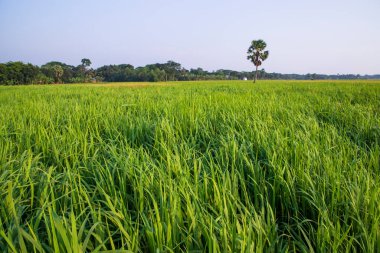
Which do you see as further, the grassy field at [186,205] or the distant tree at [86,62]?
the distant tree at [86,62]

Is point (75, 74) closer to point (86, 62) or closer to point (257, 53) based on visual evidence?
point (86, 62)

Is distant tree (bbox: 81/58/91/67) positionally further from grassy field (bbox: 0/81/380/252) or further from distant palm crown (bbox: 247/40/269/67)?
grassy field (bbox: 0/81/380/252)

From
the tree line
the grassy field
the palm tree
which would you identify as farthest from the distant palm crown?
the grassy field

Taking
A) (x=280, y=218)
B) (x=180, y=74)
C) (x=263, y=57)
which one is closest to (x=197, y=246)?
(x=280, y=218)

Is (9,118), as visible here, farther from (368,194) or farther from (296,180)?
(368,194)

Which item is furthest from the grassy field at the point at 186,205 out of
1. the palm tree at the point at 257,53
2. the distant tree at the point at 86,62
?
the distant tree at the point at 86,62

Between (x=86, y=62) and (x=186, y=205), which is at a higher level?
(x=86, y=62)

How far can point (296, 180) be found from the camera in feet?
4.32

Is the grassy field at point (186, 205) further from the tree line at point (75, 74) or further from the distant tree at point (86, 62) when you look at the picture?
the distant tree at point (86, 62)

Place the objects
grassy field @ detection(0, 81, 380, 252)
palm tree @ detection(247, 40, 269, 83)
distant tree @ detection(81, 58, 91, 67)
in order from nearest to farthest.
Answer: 1. grassy field @ detection(0, 81, 380, 252)
2. palm tree @ detection(247, 40, 269, 83)
3. distant tree @ detection(81, 58, 91, 67)

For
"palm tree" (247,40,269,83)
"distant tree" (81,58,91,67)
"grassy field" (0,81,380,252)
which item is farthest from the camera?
"distant tree" (81,58,91,67)

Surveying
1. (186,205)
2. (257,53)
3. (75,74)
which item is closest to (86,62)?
(75,74)

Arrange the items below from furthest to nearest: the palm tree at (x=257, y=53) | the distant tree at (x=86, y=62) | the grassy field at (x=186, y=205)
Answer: the distant tree at (x=86, y=62)
the palm tree at (x=257, y=53)
the grassy field at (x=186, y=205)

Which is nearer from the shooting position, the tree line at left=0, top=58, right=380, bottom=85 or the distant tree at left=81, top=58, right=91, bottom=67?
the tree line at left=0, top=58, right=380, bottom=85
